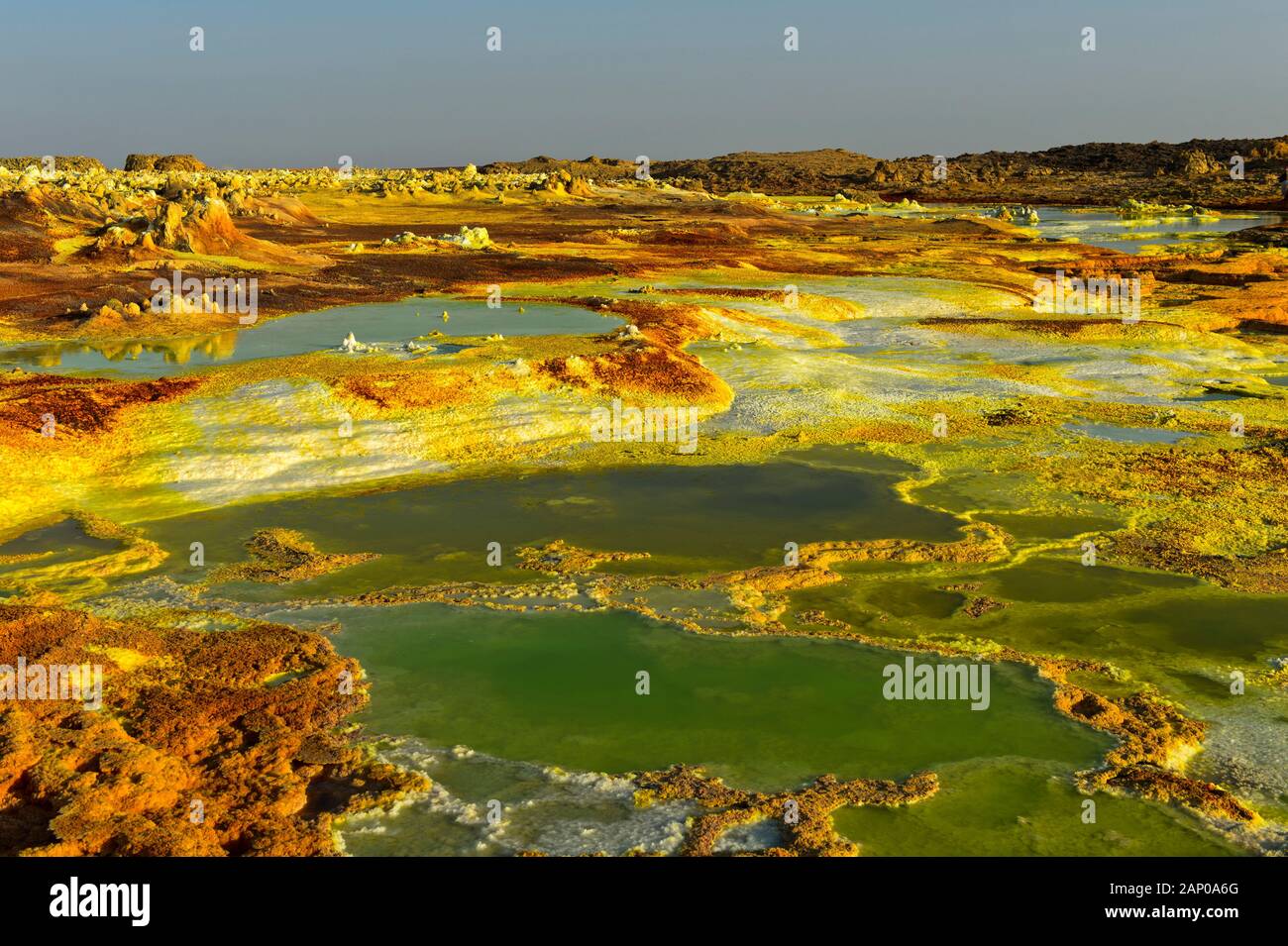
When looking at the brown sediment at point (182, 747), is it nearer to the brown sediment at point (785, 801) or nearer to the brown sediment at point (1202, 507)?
the brown sediment at point (785, 801)

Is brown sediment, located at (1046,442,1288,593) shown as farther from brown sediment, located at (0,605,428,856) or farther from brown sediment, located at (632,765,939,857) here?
brown sediment, located at (0,605,428,856)

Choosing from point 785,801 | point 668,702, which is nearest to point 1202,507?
point 668,702

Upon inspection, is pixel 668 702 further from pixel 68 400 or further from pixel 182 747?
pixel 68 400

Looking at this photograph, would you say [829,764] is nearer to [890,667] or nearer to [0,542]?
[890,667]

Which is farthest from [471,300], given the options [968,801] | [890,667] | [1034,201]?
[1034,201]

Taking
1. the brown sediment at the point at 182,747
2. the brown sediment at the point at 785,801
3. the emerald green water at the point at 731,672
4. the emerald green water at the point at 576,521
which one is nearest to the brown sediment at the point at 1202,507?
the emerald green water at the point at 731,672
